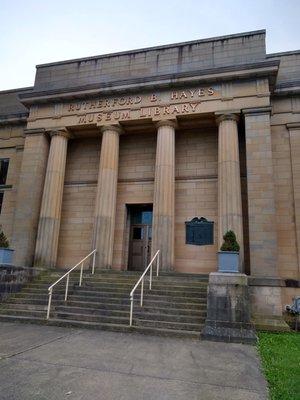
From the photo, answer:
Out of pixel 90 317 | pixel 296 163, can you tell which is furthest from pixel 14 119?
pixel 296 163

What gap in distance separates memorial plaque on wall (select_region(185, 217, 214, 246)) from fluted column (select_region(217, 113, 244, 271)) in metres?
1.34

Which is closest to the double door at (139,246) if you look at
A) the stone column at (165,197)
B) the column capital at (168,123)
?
the stone column at (165,197)

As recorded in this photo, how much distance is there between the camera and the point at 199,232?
13.7 metres

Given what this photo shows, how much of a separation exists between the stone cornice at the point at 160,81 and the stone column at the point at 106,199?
5.91ft

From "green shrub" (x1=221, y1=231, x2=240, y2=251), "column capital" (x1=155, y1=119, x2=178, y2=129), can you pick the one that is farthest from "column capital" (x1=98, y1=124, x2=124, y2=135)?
"green shrub" (x1=221, y1=231, x2=240, y2=251)

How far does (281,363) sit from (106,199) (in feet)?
31.2

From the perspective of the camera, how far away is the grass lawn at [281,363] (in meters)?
4.45

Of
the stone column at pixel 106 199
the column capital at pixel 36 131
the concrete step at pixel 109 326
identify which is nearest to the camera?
the concrete step at pixel 109 326

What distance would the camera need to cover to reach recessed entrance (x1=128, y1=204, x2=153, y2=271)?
14938mm

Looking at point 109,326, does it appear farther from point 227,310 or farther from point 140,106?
point 140,106

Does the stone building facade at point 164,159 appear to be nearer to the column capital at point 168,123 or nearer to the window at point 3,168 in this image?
the column capital at point 168,123

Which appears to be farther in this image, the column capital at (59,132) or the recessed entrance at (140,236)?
the column capital at (59,132)

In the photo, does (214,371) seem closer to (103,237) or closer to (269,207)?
(269,207)

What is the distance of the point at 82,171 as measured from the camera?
16125mm
